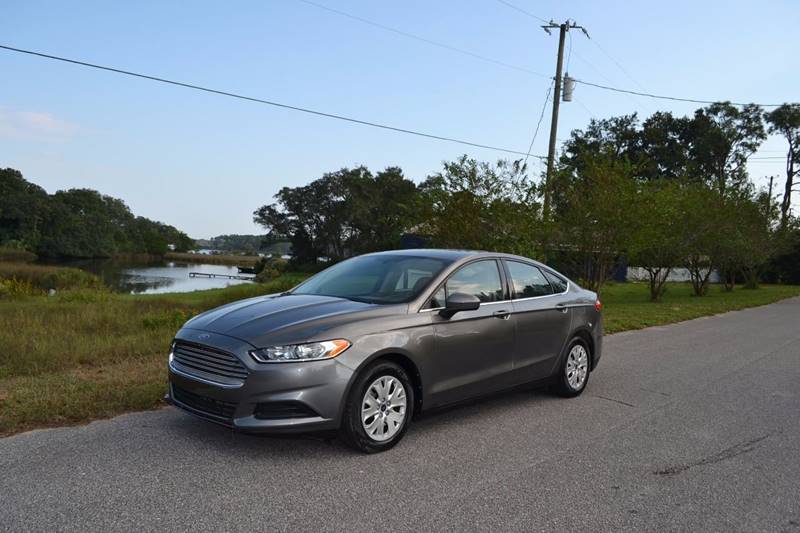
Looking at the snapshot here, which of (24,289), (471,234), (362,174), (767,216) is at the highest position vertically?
(362,174)

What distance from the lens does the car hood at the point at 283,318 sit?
4.25 meters

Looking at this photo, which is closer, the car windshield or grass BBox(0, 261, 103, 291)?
the car windshield

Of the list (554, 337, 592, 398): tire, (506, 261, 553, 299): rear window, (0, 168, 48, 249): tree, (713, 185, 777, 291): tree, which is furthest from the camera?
(0, 168, 48, 249): tree

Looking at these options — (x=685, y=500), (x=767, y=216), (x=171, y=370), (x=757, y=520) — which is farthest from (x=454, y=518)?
(x=767, y=216)

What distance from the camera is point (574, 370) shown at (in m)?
6.57

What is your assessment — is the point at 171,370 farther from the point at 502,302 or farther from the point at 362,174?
the point at 362,174

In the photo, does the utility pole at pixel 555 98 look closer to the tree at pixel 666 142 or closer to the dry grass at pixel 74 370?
the dry grass at pixel 74 370

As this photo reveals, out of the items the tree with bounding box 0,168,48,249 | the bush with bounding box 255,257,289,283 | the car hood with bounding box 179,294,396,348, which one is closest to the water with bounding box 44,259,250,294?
the bush with bounding box 255,257,289,283

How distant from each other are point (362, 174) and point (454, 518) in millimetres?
67238

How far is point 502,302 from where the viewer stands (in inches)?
225

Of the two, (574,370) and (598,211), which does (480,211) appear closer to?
(598,211)

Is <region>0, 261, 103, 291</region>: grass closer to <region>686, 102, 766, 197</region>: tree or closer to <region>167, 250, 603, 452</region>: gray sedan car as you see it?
<region>167, 250, 603, 452</region>: gray sedan car

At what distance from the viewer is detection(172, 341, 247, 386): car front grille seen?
4.19m

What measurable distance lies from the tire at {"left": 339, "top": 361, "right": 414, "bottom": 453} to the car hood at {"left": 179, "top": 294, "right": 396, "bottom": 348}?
0.44 m
